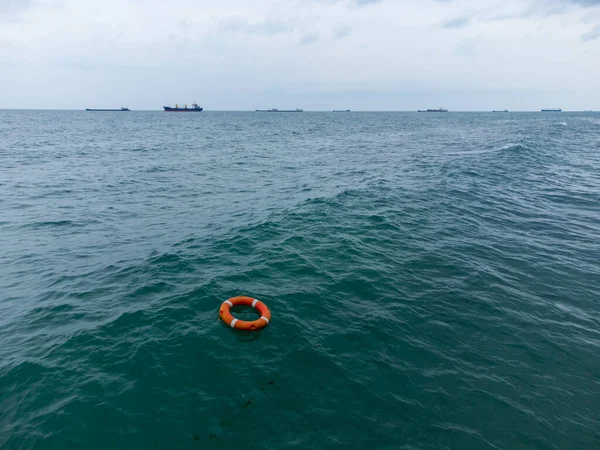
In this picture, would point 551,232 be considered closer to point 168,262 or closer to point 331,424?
point 331,424

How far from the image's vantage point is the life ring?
11.5m

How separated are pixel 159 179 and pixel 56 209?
10.3 metres

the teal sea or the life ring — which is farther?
the life ring

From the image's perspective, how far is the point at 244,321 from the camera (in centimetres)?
1171

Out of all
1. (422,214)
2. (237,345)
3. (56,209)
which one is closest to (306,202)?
(422,214)

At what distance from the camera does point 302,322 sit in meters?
12.1

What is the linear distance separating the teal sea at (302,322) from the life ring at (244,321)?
33 centimetres

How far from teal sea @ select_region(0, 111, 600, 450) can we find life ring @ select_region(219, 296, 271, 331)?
33 cm

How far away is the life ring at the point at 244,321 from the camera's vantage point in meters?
11.5

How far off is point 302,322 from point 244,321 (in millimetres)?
2148

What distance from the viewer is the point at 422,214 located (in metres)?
22.7

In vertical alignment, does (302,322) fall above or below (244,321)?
below

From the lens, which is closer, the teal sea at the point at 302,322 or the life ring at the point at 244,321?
the teal sea at the point at 302,322

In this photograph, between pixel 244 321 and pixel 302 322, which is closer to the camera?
pixel 244 321
